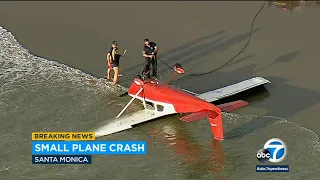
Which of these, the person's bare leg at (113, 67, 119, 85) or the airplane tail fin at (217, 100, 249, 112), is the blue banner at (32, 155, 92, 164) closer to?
the airplane tail fin at (217, 100, 249, 112)

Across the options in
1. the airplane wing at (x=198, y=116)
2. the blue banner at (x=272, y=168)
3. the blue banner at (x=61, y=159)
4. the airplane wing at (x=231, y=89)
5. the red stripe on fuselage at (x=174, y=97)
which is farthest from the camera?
the airplane wing at (x=231, y=89)

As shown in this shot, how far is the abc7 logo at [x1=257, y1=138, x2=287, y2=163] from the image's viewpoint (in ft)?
43.0

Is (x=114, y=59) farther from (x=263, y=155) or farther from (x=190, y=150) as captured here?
(x=263, y=155)

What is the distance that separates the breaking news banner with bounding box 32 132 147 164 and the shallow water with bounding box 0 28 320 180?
0.22 m

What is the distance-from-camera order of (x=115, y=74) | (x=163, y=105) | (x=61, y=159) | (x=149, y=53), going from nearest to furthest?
(x=61, y=159), (x=163, y=105), (x=149, y=53), (x=115, y=74)

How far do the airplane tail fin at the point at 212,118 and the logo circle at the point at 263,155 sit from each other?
1102 mm

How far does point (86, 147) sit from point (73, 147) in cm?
34

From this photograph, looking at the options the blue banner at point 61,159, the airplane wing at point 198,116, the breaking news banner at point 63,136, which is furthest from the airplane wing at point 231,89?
the blue banner at point 61,159

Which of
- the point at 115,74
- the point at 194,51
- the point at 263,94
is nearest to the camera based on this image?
the point at 263,94

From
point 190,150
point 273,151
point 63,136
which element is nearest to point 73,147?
point 63,136

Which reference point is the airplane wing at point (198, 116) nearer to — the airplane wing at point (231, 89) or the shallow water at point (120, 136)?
the shallow water at point (120, 136)

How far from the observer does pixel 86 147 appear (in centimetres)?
1368

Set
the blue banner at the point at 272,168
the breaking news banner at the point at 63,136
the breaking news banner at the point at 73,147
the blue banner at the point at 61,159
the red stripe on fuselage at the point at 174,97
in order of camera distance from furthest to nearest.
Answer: the breaking news banner at the point at 63,136
the red stripe on fuselage at the point at 174,97
the breaking news banner at the point at 73,147
the blue banner at the point at 61,159
the blue banner at the point at 272,168

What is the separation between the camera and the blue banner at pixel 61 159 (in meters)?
13.0
